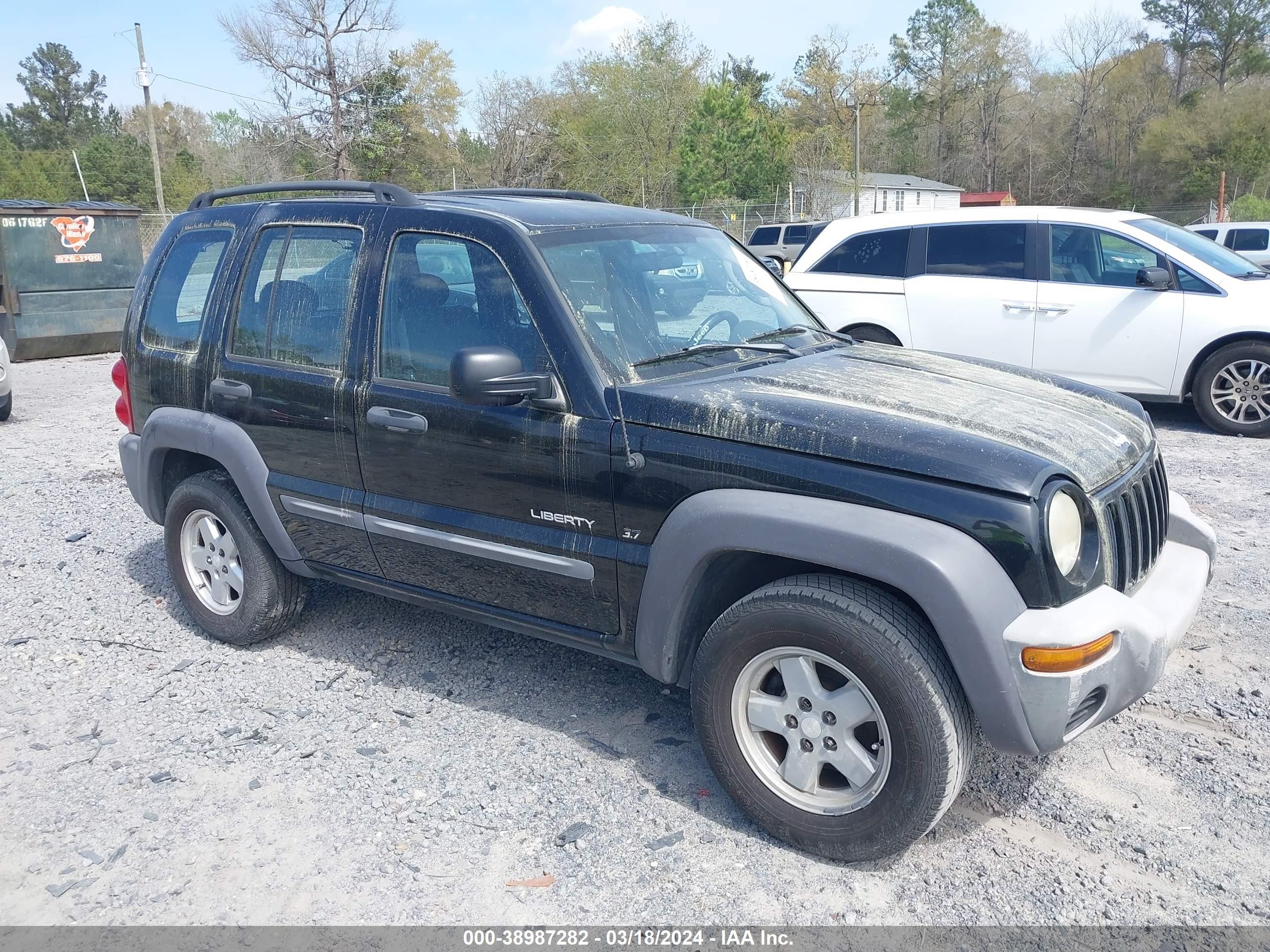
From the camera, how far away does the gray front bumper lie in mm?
2680

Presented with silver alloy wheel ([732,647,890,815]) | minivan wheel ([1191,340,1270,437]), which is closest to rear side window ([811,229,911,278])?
minivan wheel ([1191,340,1270,437])

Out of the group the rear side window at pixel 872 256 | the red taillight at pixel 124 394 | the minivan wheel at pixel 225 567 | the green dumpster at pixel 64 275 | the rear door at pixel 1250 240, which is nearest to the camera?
the minivan wheel at pixel 225 567

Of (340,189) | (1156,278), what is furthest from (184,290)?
(1156,278)

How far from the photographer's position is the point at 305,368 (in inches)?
162

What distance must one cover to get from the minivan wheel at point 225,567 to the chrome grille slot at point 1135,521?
3.37 m

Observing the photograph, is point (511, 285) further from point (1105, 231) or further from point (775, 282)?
point (1105, 231)

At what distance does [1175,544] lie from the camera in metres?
3.55

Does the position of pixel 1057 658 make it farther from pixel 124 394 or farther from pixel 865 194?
pixel 865 194

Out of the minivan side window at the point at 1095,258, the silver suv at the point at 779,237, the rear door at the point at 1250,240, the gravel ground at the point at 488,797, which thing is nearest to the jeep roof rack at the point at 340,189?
the gravel ground at the point at 488,797

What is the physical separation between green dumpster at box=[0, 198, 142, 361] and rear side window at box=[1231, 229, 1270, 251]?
62.0ft

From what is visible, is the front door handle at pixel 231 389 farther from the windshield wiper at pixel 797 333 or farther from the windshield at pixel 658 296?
the windshield wiper at pixel 797 333

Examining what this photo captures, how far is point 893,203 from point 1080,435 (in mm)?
65970

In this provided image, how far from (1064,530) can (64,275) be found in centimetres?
1507

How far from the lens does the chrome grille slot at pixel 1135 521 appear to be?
2.98m
